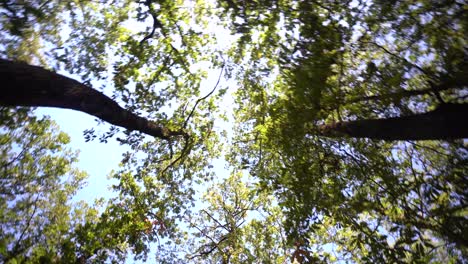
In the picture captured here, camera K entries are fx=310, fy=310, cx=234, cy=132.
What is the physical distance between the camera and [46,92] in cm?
422

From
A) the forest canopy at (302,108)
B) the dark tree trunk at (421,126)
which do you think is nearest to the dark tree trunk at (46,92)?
the forest canopy at (302,108)

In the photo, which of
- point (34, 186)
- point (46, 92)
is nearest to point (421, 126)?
point (46, 92)

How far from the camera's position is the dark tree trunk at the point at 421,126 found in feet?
12.6

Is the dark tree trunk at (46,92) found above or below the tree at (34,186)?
above

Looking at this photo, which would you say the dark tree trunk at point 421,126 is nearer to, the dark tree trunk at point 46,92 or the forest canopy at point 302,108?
the forest canopy at point 302,108

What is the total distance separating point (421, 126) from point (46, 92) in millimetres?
5062

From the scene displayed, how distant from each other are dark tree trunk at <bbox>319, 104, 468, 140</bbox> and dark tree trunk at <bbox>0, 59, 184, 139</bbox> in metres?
4.03

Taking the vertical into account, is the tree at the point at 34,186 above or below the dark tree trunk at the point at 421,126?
below

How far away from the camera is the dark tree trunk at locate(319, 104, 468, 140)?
3.84m

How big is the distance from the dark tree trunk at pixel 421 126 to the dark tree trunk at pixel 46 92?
4.03m

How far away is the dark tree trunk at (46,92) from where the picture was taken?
12.9ft

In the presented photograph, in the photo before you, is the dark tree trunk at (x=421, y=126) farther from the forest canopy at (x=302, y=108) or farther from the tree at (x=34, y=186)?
→ the tree at (x=34, y=186)

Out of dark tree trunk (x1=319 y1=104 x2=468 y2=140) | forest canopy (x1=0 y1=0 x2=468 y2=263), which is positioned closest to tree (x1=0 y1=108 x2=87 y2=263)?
forest canopy (x1=0 y1=0 x2=468 y2=263)

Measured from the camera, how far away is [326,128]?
5.58 meters
